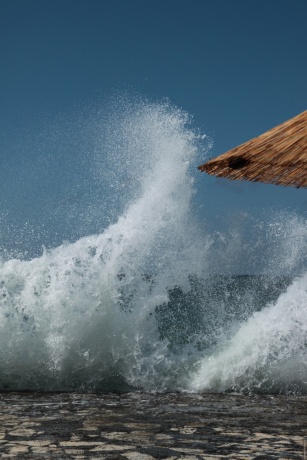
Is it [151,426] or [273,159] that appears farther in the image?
[151,426]

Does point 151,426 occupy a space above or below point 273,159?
below

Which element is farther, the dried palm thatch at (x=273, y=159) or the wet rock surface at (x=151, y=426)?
the wet rock surface at (x=151, y=426)

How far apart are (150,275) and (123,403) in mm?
3637

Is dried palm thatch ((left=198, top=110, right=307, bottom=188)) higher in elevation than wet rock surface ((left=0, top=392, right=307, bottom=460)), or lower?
higher

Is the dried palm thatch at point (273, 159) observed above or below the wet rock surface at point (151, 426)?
above

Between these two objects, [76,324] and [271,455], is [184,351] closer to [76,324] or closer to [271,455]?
[76,324]

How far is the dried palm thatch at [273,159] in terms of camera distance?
13.9 feet

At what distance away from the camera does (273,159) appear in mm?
4238

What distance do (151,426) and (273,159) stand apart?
256 cm

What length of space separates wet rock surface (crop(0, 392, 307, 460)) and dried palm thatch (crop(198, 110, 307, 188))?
189 cm

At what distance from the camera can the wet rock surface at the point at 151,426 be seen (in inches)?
176

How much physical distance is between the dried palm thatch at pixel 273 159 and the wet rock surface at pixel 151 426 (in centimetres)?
189

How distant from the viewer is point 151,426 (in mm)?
5434

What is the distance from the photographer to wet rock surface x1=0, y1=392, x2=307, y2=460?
4.47m
